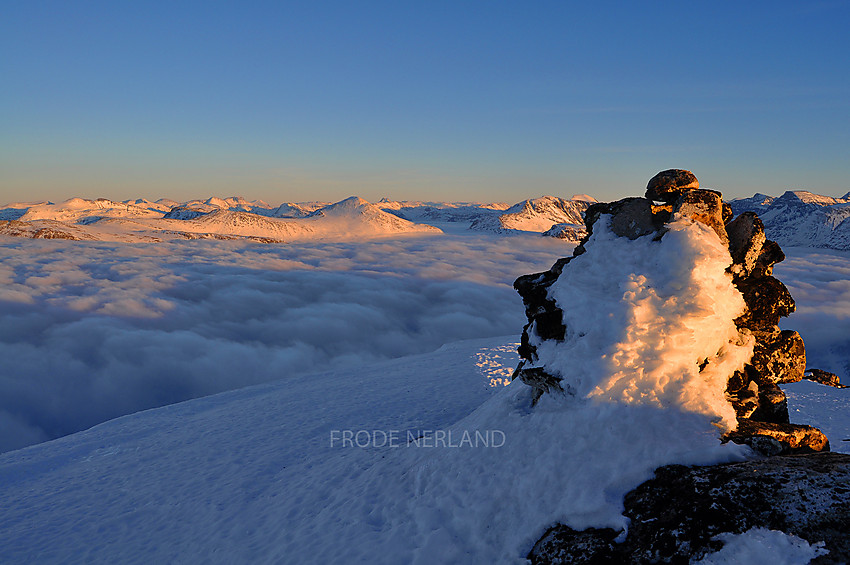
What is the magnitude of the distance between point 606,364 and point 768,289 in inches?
240

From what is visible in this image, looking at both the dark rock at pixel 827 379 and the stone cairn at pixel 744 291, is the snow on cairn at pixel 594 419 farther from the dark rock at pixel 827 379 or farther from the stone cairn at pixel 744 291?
the dark rock at pixel 827 379

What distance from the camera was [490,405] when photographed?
1797 cm

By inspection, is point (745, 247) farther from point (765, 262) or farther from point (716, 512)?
point (716, 512)

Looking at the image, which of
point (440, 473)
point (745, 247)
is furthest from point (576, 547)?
point (745, 247)

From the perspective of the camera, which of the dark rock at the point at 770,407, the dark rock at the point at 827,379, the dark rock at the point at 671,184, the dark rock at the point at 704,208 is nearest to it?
the dark rock at the point at 770,407

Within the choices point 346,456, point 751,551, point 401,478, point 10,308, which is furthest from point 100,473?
point 10,308

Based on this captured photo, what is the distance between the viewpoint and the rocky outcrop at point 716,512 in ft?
24.5

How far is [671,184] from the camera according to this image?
1498 centimetres

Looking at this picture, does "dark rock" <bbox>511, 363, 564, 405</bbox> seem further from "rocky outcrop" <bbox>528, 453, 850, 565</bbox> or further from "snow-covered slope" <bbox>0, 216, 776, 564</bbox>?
"rocky outcrop" <bbox>528, 453, 850, 565</bbox>

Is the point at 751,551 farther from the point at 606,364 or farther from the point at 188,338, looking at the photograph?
the point at 188,338

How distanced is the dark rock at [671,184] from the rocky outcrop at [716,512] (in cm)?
834

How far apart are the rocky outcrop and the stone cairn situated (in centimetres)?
339

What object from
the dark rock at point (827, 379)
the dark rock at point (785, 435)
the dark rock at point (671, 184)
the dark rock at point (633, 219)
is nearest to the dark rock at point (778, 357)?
the dark rock at point (785, 435)

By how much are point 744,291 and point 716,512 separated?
7.93 metres
